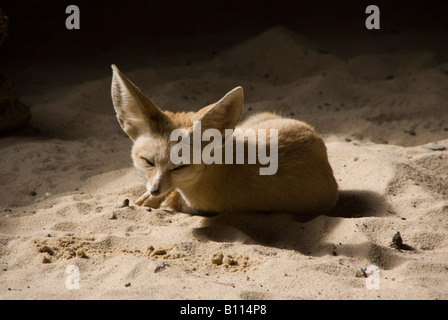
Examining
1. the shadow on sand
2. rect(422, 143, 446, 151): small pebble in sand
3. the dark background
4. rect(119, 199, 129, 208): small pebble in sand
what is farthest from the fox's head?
the dark background

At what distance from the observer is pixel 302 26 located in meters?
9.00

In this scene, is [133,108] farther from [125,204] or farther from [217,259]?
[217,259]

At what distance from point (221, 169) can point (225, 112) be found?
1.61ft

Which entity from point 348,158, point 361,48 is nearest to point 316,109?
point 348,158

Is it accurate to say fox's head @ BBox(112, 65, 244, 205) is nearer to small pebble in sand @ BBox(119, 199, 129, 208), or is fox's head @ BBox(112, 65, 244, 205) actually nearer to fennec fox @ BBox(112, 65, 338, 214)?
fennec fox @ BBox(112, 65, 338, 214)

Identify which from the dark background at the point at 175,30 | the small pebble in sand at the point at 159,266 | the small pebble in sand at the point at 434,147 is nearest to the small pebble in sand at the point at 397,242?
the small pebble in sand at the point at 159,266

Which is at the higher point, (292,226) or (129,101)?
(129,101)

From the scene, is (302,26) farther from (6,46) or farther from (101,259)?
(101,259)

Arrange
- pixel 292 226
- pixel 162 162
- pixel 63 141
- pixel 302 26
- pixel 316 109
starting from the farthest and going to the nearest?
pixel 302 26 → pixel 316 109 → pixel 63 141 → pixel 292 226 → pixel 162 162

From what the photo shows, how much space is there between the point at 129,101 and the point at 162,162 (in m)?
0.51

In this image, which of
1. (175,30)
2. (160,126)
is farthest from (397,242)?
(175,30)

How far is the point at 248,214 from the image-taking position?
13.2 feet

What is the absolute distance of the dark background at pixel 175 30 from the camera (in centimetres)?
805

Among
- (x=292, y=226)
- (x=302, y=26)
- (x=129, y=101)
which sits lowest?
(x=292, y=226)
